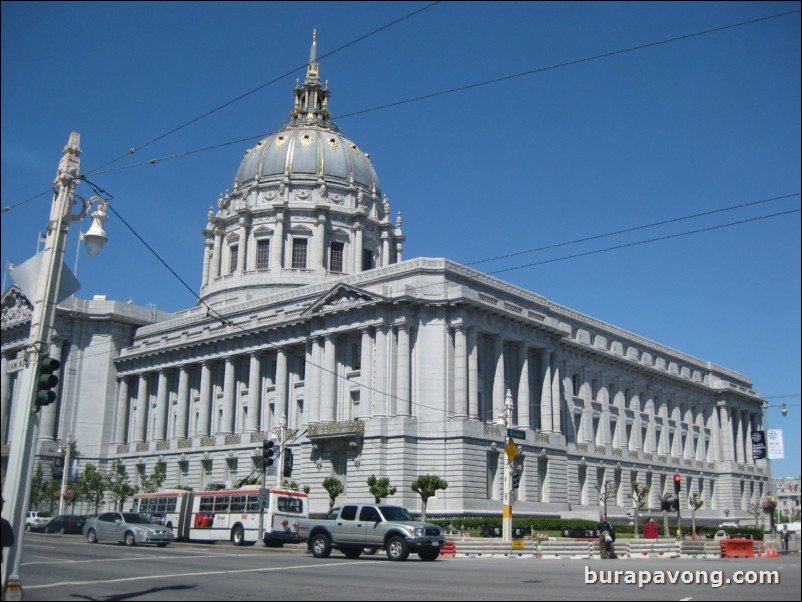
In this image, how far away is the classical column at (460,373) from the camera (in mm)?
59250

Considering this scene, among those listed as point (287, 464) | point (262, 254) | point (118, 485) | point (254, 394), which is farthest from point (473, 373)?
point (262, 254)

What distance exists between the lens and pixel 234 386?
74.1m

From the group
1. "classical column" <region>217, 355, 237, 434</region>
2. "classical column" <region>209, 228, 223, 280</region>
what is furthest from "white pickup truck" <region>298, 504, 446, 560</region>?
"classical column" <region>209, 228, 223, 280</region>

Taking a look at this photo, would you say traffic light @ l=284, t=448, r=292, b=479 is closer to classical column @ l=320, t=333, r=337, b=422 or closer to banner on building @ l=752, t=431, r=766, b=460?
classical column @ l=320, t=333, r=337, b=422

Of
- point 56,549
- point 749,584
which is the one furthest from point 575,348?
point 749,584

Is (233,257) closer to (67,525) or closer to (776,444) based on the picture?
(67,525)

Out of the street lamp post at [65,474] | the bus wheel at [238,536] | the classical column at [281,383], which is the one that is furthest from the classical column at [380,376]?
the street lamp post at [65,474]

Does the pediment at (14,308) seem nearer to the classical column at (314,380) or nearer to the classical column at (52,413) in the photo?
the classical column at (52,413)

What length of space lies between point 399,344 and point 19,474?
42626 mm

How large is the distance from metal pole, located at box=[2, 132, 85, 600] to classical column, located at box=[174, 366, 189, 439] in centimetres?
5855

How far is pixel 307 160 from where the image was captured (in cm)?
9362

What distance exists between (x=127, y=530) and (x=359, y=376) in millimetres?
24435

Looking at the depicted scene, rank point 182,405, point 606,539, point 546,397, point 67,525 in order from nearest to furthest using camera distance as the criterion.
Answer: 1. point 606,539
2. point 67,525
3. point 546,397
4. point 182,405

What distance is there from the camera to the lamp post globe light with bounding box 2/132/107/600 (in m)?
17.9
